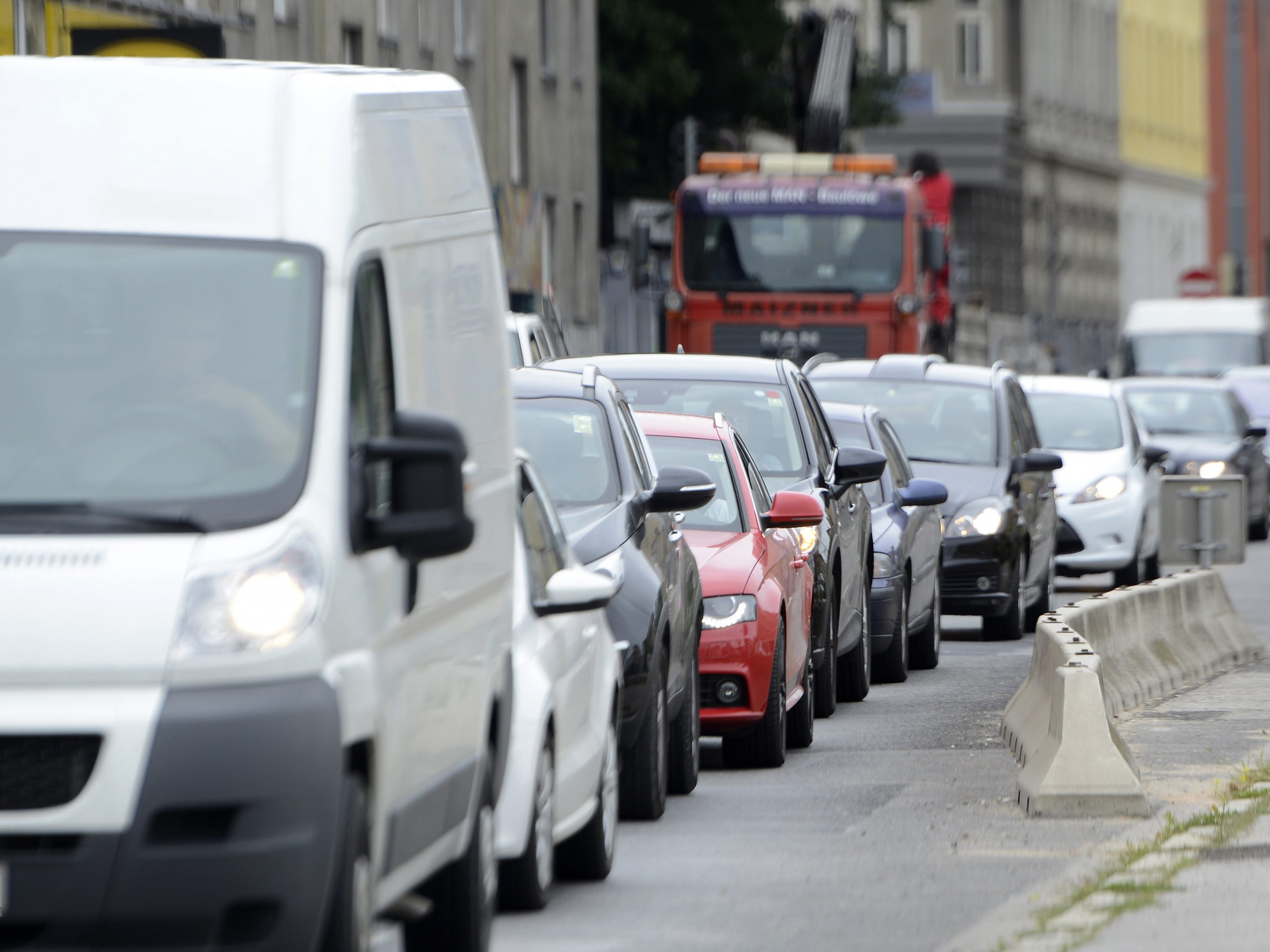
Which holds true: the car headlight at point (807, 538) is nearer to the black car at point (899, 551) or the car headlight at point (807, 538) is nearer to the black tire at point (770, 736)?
the black tire at point (770, 736)

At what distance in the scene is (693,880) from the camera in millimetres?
9172

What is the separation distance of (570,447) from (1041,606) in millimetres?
9809

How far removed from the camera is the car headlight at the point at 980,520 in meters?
18.9

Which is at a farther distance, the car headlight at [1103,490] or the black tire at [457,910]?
the car headlight at [1103,490]

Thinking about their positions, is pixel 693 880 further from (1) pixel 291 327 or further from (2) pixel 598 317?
(2) pixel 598 317

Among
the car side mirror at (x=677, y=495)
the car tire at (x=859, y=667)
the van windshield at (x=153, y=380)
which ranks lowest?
the car tire at (x=859, y=667)

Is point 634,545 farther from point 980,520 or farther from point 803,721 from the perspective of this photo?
point 980,520

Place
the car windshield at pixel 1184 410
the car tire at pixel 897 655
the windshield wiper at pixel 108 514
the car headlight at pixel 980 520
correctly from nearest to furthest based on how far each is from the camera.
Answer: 1. the windshield wiper at pixel 108 514
2. the car tire at pixel 897 655
3. the car headlight at pixel 980 520
4. the car windshield at pixel 1184 410

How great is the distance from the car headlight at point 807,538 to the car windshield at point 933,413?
5925 millimetres

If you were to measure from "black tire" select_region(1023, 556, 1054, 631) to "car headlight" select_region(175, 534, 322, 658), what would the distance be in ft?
48.9

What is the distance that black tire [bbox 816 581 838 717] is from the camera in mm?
14062

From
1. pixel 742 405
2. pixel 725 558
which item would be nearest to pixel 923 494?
pixel 742 405

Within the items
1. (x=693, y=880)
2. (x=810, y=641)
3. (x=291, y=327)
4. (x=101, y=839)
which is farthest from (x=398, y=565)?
(x=810, y=641)

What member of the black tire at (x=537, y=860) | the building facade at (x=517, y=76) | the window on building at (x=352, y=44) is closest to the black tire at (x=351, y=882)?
the black tire at (x=537, y=860)
